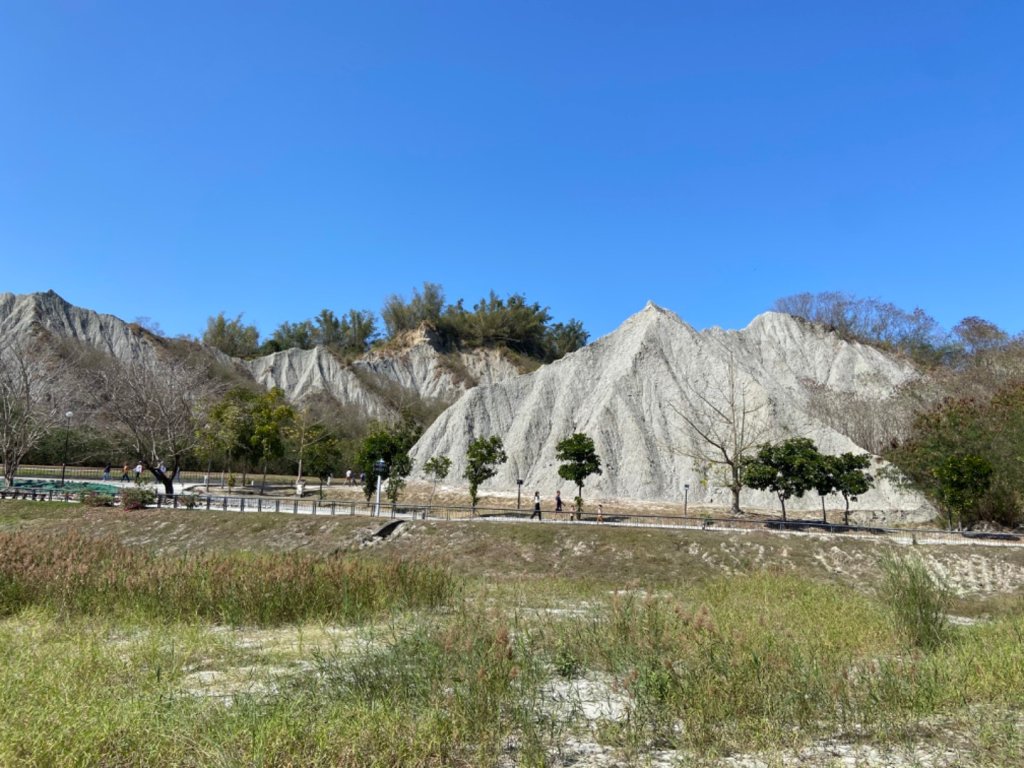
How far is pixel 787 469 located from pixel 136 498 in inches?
1332

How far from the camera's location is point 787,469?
119 ft

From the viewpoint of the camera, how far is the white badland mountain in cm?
5238

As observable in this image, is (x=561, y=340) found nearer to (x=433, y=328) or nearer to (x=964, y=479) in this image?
(x=433, y=328)

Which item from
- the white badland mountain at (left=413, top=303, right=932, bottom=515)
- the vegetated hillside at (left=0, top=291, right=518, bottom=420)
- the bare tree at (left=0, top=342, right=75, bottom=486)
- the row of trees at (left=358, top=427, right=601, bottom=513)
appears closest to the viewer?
the row of trees at (left=358, top=427, right=601, bottom=513)

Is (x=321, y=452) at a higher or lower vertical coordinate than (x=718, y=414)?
lower

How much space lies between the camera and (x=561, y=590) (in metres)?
16.6

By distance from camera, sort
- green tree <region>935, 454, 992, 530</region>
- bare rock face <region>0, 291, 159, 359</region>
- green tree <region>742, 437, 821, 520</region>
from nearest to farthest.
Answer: green tree <region>935, 454, 992, 530</region> → green tree <region>742, 437, 821, 520</region> → bare rock face <region>0, 291, 159, 359</region>

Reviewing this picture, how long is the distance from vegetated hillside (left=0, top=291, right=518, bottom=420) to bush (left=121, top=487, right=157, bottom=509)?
50.8m

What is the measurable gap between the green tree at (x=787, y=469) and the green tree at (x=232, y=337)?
93.9 m

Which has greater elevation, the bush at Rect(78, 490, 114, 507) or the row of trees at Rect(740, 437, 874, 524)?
the row of trees at Rect(740, 437, 874, 524)

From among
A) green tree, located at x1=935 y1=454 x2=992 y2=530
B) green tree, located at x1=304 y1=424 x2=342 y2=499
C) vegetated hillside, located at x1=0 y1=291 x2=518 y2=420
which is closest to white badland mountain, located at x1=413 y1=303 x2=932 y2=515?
green tree, located at x1=304 y1=424 x2=342 y2=499

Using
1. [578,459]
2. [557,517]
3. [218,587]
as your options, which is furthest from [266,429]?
[218,587]

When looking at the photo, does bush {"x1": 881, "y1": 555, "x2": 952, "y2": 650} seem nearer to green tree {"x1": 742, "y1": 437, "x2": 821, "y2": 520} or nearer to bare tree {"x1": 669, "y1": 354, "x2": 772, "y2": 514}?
green tree {"x1": 742, "y1": 437, "x2": 821, "y2": 520}

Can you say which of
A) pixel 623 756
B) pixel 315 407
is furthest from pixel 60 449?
pixel 623 756
